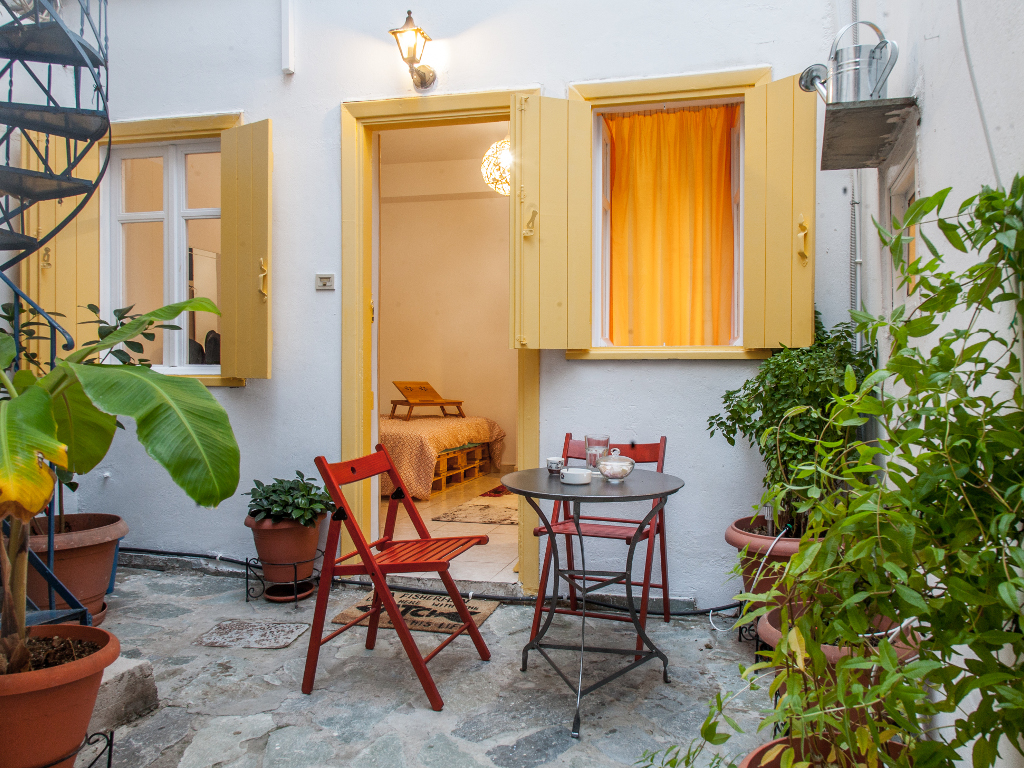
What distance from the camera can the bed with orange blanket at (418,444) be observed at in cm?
601

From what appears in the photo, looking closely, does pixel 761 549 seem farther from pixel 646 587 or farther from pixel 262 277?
pixel 262 277

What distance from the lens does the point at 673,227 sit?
14.1 feet

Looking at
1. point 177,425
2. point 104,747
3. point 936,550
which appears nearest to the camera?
point 936,550

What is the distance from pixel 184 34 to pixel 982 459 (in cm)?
489

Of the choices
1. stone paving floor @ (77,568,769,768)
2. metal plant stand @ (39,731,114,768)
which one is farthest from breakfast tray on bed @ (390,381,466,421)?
metal plant stand @ (39,731,114,768)

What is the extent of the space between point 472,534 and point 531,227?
7.07 feet

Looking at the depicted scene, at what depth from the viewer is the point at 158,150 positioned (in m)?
4.48

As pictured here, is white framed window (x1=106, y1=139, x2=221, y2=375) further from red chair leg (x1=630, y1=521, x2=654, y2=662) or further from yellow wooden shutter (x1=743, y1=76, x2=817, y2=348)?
yellow wooden shutter (x1=743, y1=76, x2=817, y2=348)

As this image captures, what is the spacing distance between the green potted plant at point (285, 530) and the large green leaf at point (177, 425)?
6.77ft

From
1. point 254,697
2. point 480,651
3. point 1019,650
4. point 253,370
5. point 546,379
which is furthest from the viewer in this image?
point 253,370

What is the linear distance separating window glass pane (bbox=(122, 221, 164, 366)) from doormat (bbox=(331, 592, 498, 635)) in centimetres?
225

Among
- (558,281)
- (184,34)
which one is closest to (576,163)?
(558,281)

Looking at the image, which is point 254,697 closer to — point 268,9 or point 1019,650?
point 1019,650

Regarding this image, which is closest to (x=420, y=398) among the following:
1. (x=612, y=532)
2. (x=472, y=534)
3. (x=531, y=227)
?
(x=472, y=534)
